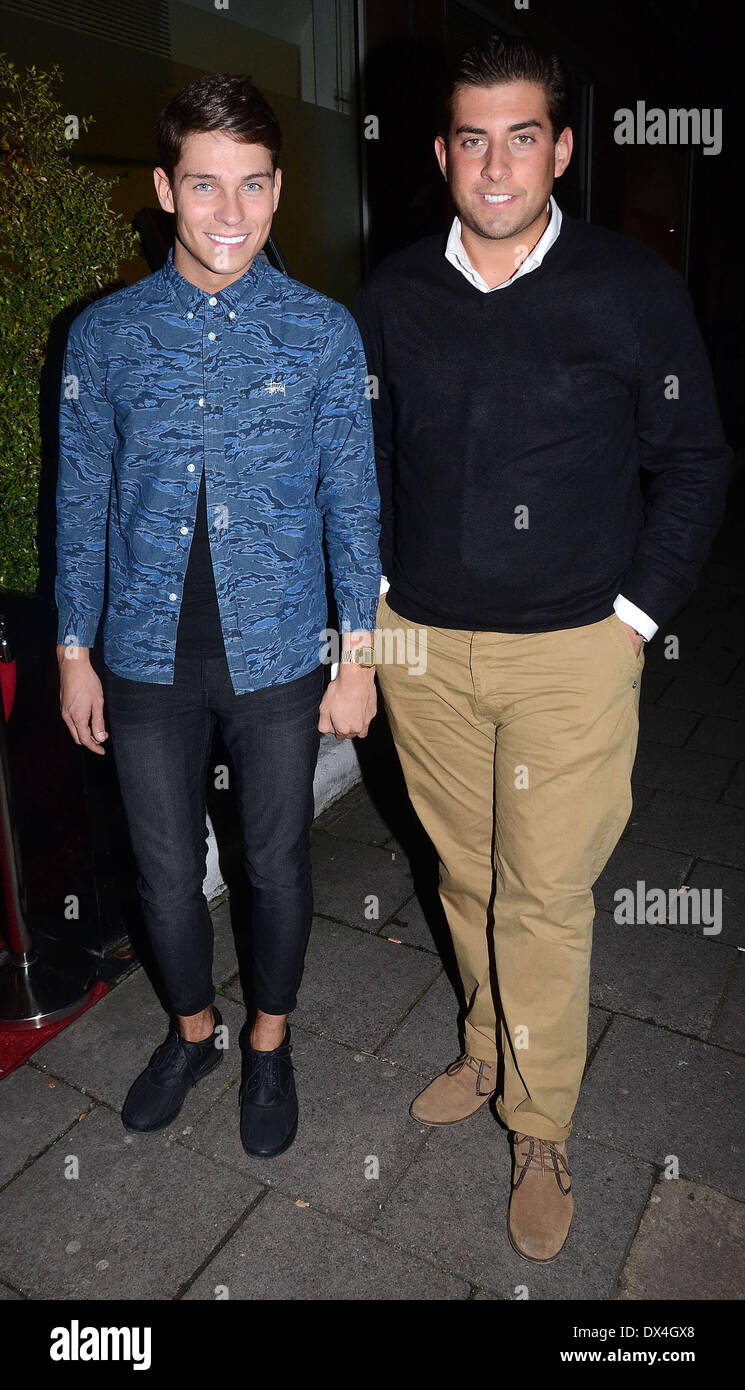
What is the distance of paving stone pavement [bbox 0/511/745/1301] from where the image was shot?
7.34 ft

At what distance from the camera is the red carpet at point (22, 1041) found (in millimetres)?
2885

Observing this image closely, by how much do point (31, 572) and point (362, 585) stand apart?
150cm

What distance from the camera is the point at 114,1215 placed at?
93.7 inches

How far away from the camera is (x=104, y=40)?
4.21 metres

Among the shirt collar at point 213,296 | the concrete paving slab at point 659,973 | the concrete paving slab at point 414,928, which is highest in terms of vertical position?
the shirt collar at point 213,296

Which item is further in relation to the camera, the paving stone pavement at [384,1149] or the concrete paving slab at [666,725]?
the concrete paving slab at [666,725]

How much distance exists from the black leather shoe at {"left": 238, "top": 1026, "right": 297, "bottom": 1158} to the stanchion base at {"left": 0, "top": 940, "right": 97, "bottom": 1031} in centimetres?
73

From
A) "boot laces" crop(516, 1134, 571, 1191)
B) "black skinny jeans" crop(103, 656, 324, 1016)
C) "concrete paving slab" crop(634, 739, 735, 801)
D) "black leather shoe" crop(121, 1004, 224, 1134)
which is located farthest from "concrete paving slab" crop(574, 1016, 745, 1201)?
"concrete paving slab" crop(634, 739, 735, 801)

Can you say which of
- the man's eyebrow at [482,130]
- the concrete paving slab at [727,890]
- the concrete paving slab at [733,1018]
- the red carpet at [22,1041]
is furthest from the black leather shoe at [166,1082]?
the man's eyebrow at [482,130]

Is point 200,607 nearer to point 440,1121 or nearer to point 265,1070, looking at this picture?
point 265,1070

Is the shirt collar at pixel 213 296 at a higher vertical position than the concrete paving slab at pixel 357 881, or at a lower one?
higher

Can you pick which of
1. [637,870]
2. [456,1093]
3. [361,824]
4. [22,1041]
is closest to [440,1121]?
[456,1093]

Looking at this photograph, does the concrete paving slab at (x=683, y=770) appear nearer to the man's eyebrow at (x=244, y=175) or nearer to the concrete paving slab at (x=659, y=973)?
the concrete paving slab at (x=659, y=973)

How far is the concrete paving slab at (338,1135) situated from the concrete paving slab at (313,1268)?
8cm
